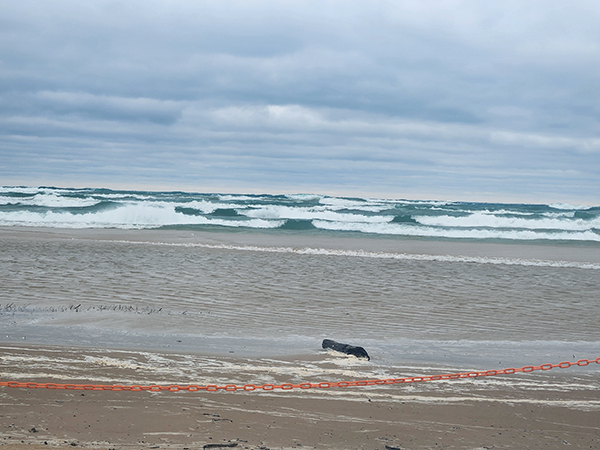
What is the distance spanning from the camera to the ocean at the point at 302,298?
688 centimetres

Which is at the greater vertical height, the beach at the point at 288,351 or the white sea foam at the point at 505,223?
the white sea foam at the point at 505,223

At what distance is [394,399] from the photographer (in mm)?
4906

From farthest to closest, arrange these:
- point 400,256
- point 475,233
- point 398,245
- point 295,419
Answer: point 475,233
point 398,245
point 400,256
point 295,419

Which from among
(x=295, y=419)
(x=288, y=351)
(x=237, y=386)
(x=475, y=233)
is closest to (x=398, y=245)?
(x=475, y=233)

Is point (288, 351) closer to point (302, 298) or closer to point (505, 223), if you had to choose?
point (302, 298)

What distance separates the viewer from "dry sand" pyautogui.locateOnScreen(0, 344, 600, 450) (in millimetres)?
3924

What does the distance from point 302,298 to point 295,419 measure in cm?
579

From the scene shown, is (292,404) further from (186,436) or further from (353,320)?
(353,320)

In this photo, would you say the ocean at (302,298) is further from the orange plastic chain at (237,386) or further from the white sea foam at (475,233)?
the white sea foam at (475,233)

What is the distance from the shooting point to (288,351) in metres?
6.49

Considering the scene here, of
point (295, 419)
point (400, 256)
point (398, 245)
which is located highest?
point (398, 245)

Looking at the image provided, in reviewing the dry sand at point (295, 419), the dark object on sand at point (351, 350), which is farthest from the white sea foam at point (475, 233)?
the dry sand at point (295, 419)

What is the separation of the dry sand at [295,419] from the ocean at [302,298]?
1170 mm

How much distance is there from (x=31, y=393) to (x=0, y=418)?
529mm
